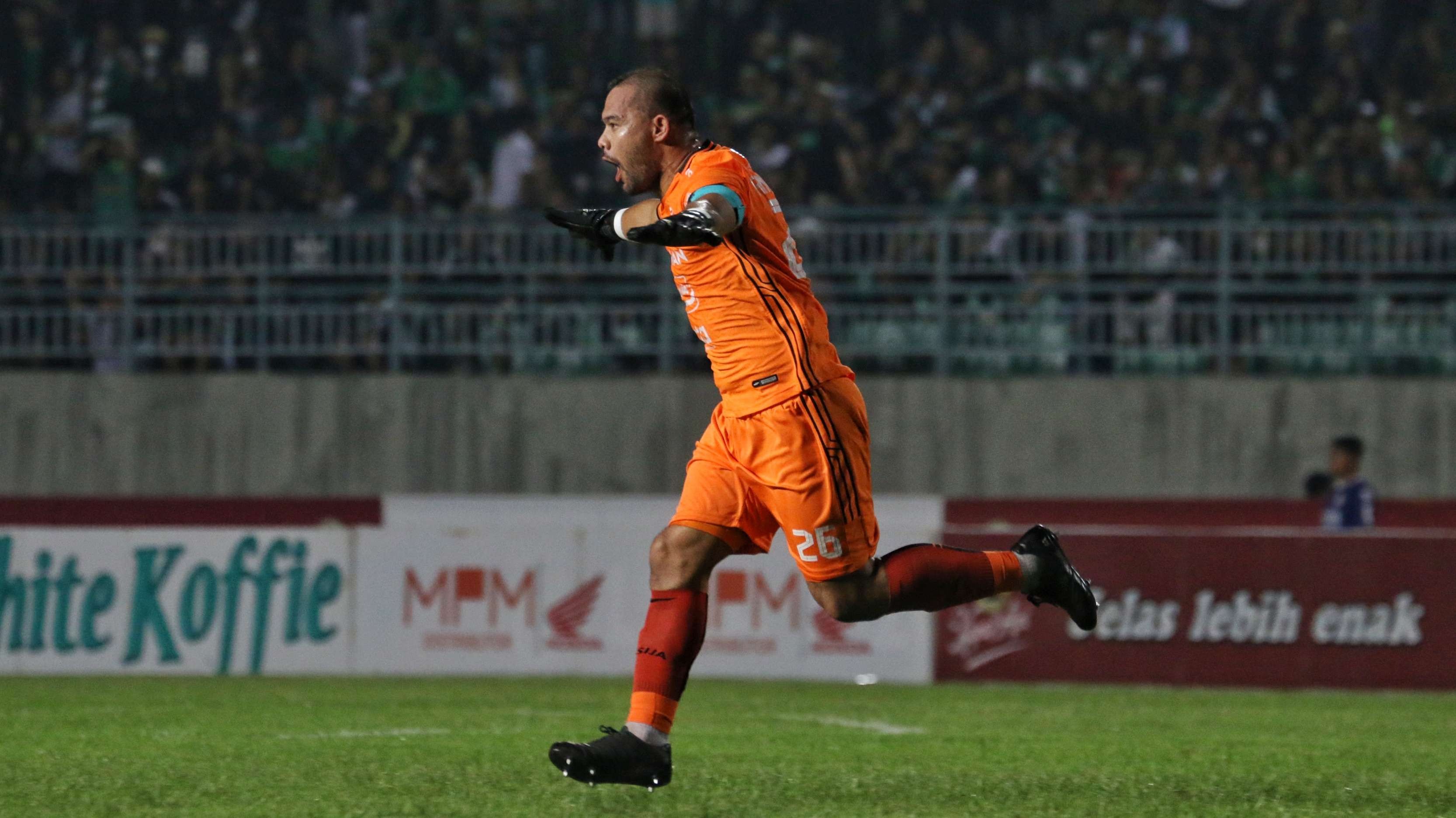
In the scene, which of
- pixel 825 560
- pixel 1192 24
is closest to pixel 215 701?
pixel 825 560

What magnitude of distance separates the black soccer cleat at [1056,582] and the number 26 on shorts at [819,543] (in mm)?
861

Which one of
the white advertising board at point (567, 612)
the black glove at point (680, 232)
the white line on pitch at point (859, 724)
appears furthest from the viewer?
the white advertising board at point (567, 612)

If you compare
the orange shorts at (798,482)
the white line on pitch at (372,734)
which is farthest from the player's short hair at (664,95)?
the white line on pitch at (372,734)

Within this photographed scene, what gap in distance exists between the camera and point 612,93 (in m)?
5.89

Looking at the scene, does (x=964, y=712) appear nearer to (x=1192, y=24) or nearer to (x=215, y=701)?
(x=215, y=701)

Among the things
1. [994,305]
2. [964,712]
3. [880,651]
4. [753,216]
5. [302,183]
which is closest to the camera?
[753,216]

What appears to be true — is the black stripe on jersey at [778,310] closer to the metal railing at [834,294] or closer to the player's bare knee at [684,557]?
the player's bare knee at [684,557]

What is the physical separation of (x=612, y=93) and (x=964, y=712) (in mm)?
5217

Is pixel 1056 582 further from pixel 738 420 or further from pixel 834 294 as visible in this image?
pixel 834 294

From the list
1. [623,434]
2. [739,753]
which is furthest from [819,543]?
[623,434]

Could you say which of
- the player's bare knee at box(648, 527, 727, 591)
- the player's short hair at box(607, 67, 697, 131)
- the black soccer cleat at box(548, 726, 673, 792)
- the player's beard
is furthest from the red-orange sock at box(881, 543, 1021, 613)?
the player's short hair at box(607, 67, 697, 131)

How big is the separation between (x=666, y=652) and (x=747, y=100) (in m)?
12.9

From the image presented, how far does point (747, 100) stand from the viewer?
18.1m

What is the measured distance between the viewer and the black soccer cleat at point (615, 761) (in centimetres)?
537
